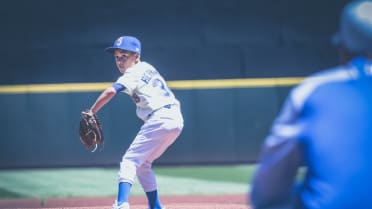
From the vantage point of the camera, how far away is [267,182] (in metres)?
1.69

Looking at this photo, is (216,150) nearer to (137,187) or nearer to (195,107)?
(195,107)

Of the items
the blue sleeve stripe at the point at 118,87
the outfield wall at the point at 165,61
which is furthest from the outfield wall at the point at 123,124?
the blue sleeve stripe at the point at 118,87

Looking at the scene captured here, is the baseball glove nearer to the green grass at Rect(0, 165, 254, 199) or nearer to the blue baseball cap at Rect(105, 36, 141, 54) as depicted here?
the blue baseball cap at Rect(105, 36, 141, 54)

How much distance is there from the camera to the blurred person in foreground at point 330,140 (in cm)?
163

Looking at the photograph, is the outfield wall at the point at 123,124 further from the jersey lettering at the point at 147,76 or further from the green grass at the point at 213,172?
the jersey lettering at the point at 147,76

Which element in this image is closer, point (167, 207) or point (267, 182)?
point (267, 182)

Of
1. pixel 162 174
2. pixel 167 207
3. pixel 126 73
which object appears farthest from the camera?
pixel 162 174

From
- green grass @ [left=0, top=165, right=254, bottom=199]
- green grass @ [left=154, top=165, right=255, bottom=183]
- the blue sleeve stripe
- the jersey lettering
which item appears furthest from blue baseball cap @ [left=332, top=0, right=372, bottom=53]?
green grass @ [left=154, top=165, right=255, bottom=183]

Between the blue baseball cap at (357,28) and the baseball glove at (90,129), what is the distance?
3.64 m

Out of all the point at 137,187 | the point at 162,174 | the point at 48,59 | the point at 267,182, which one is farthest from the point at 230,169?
the point at 267,182

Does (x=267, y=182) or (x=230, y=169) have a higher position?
(x=267, y=182)

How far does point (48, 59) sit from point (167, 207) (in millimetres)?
3582

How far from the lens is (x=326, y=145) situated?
64.1 inches

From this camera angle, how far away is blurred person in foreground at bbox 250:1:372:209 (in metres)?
1.63
